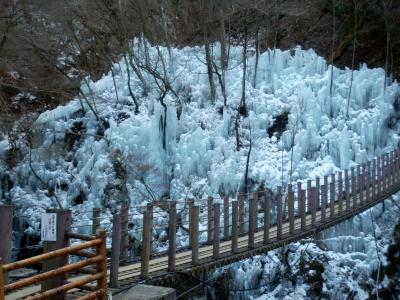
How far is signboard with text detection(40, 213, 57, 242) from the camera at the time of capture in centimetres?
467

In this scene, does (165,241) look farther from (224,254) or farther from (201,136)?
(224,254)

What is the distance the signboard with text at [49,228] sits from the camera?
4668mm

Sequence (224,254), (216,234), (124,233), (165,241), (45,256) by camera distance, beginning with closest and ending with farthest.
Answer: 1. (45,256)
2. (124,233)
3. (216,234)
4. (224,254)
5. (165,241)

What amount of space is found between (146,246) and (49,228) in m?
1.67

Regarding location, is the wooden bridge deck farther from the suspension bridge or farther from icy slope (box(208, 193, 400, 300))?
icy slope (box(208, 193, 400, 300))

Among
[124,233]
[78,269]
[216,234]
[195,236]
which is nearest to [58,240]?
[78,269]

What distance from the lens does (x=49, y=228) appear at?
4.67 metres

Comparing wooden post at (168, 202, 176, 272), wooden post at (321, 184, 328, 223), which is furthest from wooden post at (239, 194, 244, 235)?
wooden post at (168, 202, 176, 272)

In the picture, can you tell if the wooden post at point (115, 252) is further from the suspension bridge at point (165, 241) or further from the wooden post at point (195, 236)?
the wooden post at point (195, 236)

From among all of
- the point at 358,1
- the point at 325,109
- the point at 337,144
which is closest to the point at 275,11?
the point at 358,1

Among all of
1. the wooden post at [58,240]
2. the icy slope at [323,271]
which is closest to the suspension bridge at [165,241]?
the wooden post at [58,240]

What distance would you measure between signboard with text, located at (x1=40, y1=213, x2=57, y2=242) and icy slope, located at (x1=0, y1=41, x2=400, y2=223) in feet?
32.6

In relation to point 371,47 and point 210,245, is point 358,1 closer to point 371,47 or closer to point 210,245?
point 371,47

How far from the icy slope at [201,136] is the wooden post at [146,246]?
829cm
